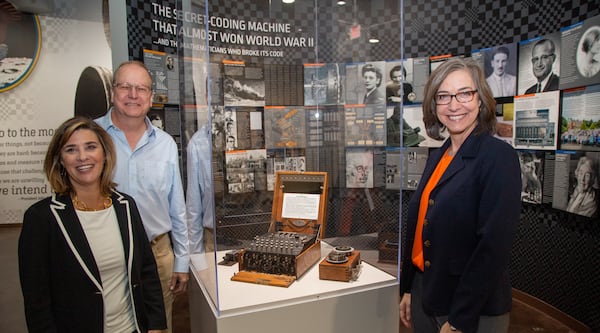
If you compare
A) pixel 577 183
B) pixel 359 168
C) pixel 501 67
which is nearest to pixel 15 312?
pixel 359 168

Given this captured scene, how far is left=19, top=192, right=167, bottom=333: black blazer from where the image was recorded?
4.65ft

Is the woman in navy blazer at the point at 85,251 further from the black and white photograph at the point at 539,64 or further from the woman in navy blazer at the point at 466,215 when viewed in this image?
the black and white photograph at the point at 539,64

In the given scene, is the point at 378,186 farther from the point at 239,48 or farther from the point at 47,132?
the point at 47,132

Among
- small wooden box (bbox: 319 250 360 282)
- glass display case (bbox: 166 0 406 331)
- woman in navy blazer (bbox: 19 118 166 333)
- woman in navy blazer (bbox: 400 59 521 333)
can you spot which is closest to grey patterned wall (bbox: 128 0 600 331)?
glass display case (bbox: 166 0 406 331)

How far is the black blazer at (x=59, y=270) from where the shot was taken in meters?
1.42

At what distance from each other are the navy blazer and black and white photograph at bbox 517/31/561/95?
7.49 feet

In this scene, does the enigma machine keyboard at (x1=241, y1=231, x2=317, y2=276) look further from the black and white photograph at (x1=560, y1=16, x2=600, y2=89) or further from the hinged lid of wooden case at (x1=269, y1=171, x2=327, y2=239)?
the black and white photograph at (x1=560, y1=16, x2=600, y2=89)

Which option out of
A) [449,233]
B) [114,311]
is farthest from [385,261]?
[114,311]

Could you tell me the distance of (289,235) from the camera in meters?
2.02

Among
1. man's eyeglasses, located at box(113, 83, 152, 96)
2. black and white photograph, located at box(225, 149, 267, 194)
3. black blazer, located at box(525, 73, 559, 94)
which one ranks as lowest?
black and white photograph, located at box(225, 149, 267, 194)

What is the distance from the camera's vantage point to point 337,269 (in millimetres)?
1859

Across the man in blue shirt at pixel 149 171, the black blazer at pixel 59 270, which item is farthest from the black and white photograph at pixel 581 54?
the black blazer at pixel 59 270

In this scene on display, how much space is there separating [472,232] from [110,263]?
142cm

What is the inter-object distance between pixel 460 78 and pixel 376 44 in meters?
0.76
